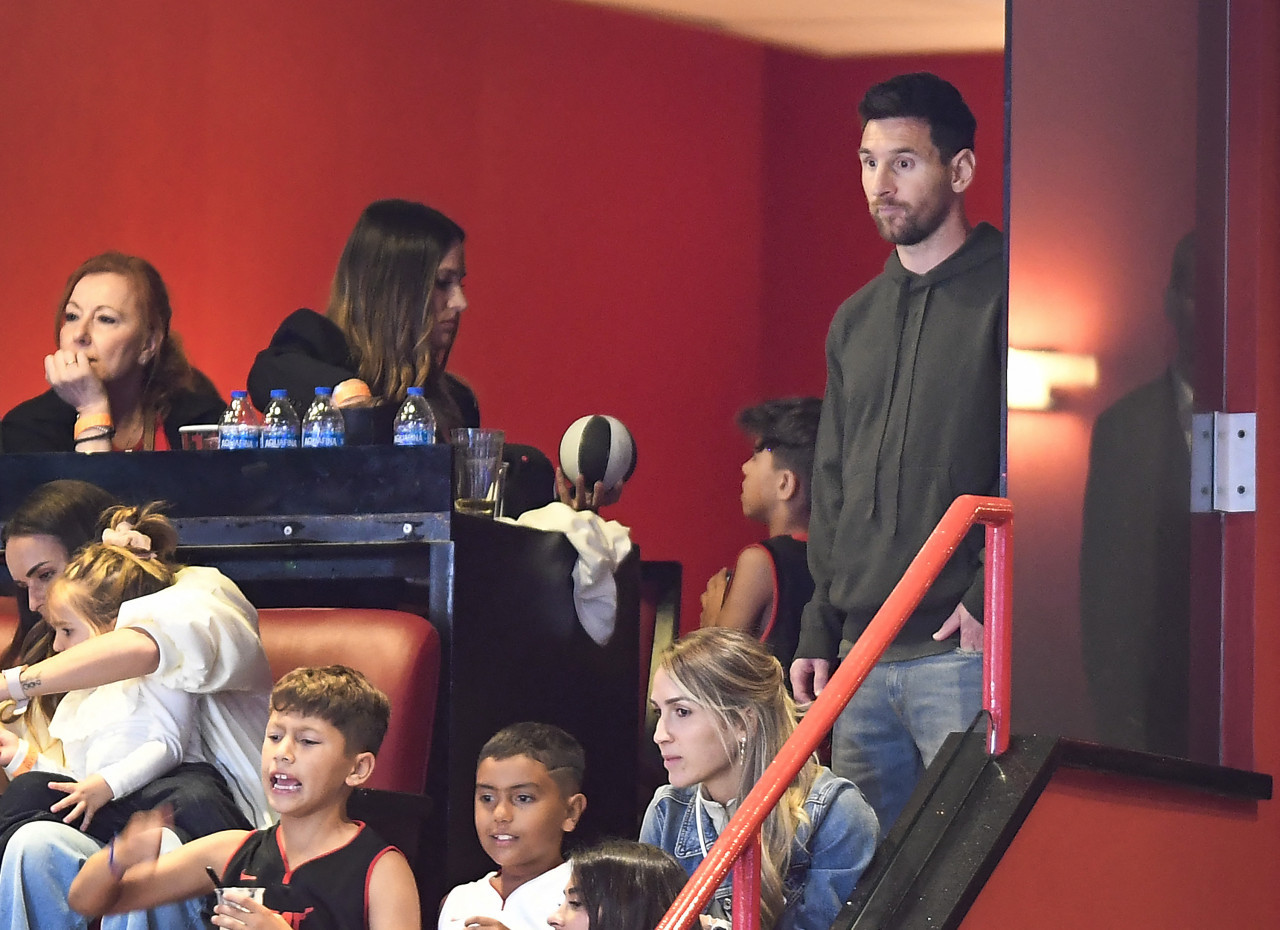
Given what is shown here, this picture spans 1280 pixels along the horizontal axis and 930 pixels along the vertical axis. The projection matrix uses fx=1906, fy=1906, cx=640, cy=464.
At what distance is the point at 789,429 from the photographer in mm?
4285

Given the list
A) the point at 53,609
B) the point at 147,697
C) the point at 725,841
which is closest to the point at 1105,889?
the point at 725,841

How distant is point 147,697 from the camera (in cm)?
316

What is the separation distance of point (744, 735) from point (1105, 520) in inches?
26.2

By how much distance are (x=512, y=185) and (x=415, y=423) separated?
235cm

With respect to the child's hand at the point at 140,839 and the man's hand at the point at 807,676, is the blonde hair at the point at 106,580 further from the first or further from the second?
the man's hand at the point at 807,676

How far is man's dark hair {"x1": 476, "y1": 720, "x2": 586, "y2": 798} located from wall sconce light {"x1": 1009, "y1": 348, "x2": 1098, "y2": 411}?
0.94 m

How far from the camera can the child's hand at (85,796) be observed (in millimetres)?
3031

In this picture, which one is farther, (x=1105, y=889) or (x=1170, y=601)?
(x=1170, y=601)

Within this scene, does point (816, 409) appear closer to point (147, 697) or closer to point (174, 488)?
point (174, 488)

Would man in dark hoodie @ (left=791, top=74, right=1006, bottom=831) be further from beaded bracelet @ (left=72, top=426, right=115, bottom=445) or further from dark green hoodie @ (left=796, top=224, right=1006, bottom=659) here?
beaded bracelet @ (left=72, top=426, right=115, bottom=445)

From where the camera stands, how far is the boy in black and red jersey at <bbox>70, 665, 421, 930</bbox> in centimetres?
289

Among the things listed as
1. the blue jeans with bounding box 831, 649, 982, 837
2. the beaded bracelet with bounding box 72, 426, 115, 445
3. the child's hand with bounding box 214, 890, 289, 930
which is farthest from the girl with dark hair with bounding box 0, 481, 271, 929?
the blue jeans with bounding box 831, 649, 982, 837

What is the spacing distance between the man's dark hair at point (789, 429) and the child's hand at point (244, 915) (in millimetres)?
1801

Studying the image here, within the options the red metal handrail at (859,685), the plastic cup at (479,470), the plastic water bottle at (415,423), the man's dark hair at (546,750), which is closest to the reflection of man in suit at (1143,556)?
the red metal handrail at (859,685)
